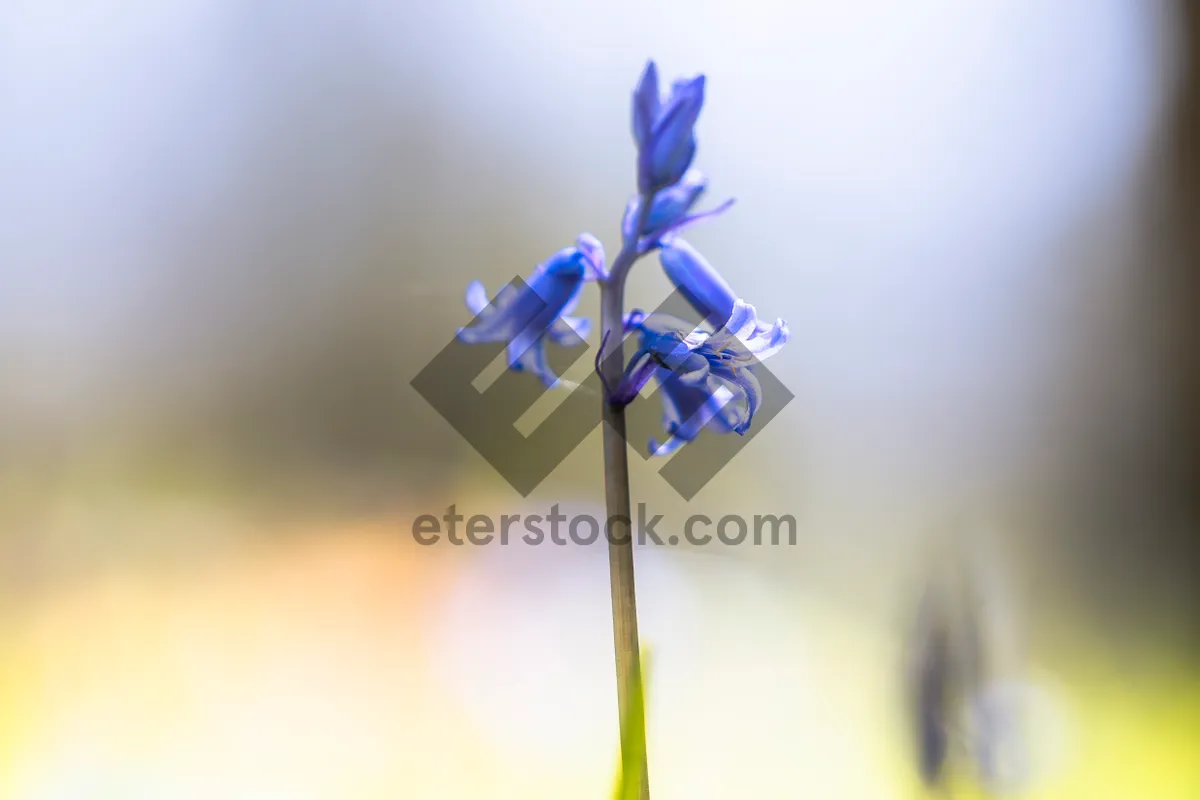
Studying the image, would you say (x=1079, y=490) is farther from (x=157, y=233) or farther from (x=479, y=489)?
(x=157, y=233)

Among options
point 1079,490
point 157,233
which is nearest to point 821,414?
point 1079,490

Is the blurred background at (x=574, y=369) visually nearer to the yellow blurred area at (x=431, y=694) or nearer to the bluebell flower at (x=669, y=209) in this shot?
the yellow blurred area at (x=431, y=694)

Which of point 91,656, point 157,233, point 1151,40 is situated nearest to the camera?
point 91,656

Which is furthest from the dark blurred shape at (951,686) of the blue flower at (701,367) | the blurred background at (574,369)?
the blurred background at (574,369)

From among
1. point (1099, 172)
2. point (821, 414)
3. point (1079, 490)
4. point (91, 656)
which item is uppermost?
point (1099, 172)

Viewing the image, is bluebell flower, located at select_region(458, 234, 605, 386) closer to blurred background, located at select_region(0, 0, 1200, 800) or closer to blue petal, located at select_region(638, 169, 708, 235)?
blue petal, located at select_region(638, 169, 708, 235)

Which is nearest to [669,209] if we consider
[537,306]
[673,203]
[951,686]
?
[673,203]
